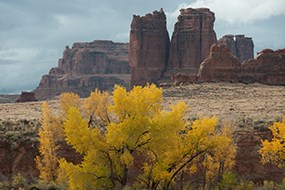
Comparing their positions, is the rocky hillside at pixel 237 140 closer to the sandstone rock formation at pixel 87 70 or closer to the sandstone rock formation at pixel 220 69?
the sandstone rock formation at pixel 220 69

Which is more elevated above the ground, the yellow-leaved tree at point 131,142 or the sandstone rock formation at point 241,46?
the sandstone rock formation at point 241,46

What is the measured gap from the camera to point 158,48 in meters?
95.5

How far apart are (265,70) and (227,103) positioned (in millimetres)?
23771

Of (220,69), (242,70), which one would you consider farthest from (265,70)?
(220,69)

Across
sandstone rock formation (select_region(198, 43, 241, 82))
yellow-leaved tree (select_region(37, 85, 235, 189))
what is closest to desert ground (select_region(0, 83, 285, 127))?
sandstone rock formation (select_region(198, 43, 241, 82))

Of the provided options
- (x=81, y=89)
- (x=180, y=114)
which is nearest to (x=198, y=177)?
(x=180, y=114)

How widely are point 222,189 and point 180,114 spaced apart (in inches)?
308

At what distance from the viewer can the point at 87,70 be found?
520ft

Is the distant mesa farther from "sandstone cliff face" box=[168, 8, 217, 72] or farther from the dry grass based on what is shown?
the dry grass

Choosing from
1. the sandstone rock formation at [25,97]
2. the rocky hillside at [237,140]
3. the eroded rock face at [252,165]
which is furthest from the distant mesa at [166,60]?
the eroded rock face at [252,165]

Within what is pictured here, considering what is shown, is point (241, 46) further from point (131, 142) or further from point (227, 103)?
point (131, 142)

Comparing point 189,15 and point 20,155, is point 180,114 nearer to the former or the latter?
point 20,155

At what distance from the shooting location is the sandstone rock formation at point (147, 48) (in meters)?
92.0

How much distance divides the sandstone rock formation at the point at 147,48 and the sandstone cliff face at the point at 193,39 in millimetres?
3497
